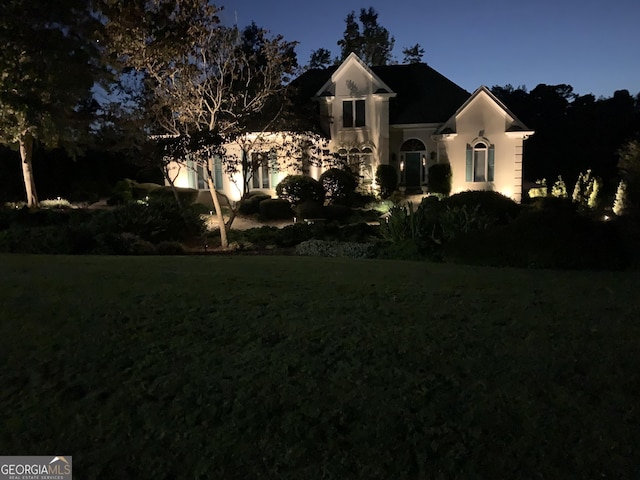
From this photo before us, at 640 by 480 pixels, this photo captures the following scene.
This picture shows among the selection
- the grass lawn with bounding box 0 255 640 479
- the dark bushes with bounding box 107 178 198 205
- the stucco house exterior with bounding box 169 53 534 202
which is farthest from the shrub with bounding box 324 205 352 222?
the grass lawn with bounding box 0 255 640 479

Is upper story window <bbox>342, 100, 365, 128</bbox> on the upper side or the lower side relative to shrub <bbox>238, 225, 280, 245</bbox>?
upper

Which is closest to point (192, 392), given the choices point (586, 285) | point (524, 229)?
point (586, 285)

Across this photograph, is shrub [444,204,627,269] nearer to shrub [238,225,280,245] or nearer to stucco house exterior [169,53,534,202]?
shrub [238,225,280,245]

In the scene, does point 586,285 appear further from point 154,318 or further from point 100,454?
point 100,454

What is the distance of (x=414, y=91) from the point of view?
29500mm

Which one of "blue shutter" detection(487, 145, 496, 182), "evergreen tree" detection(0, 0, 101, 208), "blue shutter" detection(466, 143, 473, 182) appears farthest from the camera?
"blue shutter" detection(466, 143, 473, 182)

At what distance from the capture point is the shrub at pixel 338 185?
24.8 metres

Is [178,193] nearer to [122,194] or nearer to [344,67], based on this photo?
[122,194]

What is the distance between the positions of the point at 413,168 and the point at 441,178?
7.90 ft

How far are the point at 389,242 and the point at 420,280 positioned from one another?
17.5ft

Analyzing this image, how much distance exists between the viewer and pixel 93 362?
4797 millimetres

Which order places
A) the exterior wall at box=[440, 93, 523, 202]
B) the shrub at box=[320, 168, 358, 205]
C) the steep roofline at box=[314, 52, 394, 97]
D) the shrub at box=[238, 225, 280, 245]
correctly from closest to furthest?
the shrub at box=[238, 225, 280, 245] → the shrub at box=[320, 168, 358, 205] → the exterior wall at box=[440, 93, 523, 202] → the steep roofline at box=[314, 52, 394, 97]

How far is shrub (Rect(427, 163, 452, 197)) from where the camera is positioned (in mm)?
26156
